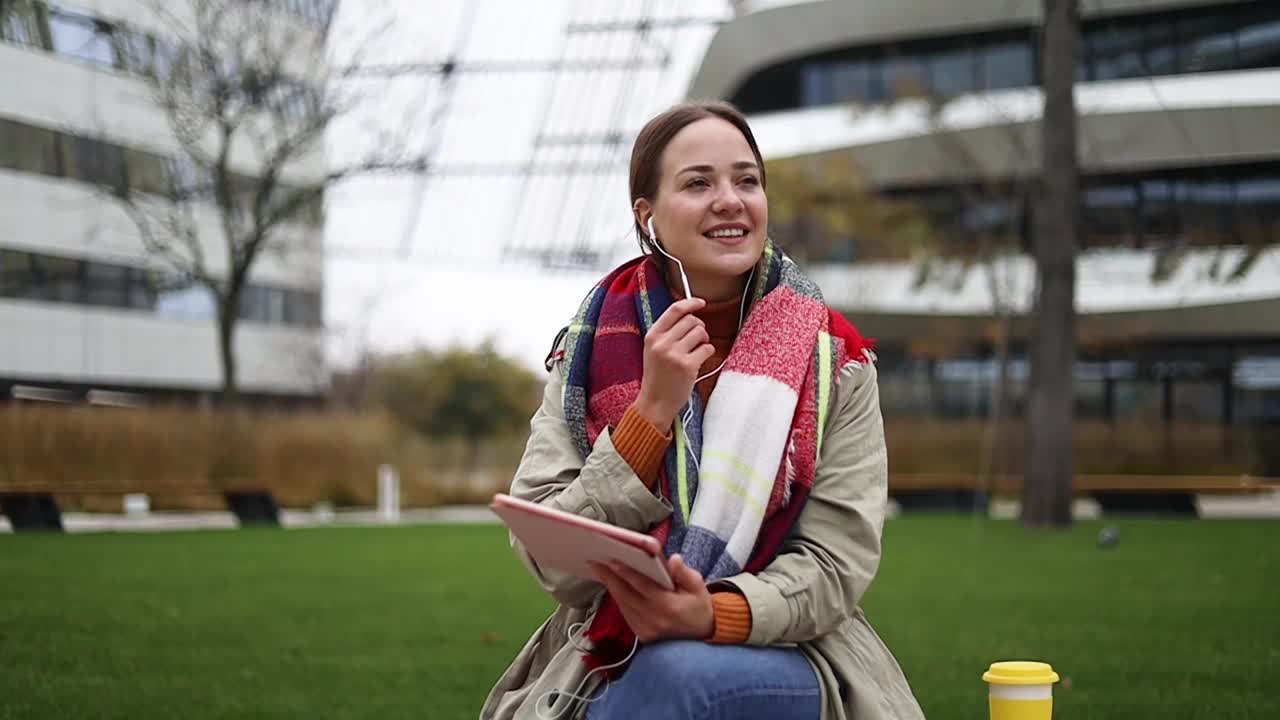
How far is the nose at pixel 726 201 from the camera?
2.80 metres

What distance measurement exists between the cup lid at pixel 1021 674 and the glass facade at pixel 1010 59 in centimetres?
2999

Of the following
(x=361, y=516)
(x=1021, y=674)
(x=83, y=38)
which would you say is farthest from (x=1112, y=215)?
(x=1021, y=674)

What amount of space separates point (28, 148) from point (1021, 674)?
2963cm

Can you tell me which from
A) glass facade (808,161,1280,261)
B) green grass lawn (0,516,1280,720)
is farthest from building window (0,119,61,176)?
glass facade (808,161,1280,261)

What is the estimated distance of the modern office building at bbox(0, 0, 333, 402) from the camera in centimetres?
2886

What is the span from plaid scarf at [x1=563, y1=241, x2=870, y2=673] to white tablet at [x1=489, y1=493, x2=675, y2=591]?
19cm

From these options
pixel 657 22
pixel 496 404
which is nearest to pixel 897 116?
pixel 657 22

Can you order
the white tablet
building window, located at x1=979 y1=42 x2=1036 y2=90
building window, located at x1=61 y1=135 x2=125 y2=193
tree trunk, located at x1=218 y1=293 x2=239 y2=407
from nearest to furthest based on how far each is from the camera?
the white tablet < tree trunk, located at x1=218 y1=293 x2=239 y2=407 < building window, located at x1=61 y1=135 x2=125 y2=193 < building window, located at x1=979 y1=42 x2=1036 y2=90

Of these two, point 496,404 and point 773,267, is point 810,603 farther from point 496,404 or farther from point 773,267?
point 496,404

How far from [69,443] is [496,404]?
17853 mm

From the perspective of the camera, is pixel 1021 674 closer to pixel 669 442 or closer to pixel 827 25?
pixel 669 442

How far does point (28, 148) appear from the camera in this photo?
29.4 metres

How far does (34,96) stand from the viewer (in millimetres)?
28531

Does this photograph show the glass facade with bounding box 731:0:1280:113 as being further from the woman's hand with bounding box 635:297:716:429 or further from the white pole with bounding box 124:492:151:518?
the woman's hand with bounding box 635:297:716:429
